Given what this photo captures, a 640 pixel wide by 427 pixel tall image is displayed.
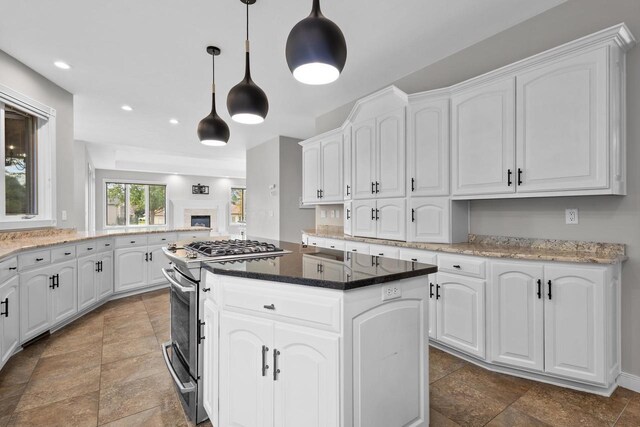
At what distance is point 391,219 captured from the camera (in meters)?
3.30

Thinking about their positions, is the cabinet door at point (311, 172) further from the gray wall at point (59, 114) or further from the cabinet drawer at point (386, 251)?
the gray wall at point (59, 114)

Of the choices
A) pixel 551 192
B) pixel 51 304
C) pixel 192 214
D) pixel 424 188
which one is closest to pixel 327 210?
pixel 424 188

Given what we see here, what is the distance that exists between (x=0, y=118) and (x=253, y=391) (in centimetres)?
367

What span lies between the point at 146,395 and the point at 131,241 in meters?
2.95

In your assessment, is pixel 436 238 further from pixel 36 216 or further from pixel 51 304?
pixel 36 216

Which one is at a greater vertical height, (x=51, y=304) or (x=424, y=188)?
(x=424, y=188)

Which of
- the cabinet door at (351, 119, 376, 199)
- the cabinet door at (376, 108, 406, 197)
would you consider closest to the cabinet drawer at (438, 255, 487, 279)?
the cabinet door at (376, 108, 406, 197)

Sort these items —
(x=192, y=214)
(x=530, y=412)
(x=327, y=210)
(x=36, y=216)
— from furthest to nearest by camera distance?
(x=192, y=214) < (x=327, y=210) < (x=36, y=216) < (x=530, y=412)

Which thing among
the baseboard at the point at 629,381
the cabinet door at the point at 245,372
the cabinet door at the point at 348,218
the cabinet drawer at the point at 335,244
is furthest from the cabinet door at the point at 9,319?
the baseboard at the point at 629,381

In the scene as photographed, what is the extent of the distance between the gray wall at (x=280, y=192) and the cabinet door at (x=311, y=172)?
1.57 metres

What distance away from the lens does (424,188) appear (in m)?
2.99

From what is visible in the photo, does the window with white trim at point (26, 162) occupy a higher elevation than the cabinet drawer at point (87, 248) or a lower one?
higher

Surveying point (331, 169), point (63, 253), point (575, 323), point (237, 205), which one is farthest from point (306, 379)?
point (237, 205)

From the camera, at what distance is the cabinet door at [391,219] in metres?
3.17
